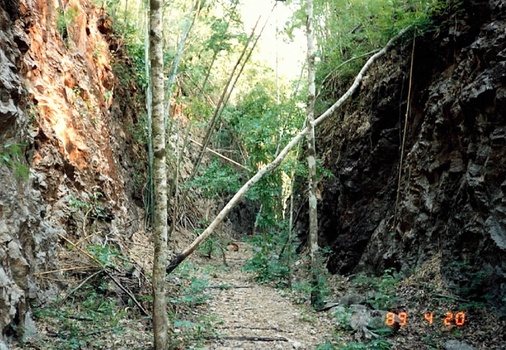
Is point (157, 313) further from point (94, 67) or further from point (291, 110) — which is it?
point (291, 110)

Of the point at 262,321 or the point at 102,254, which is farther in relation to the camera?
the point at 262,321

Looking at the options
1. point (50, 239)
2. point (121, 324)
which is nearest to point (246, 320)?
point (121, 324)

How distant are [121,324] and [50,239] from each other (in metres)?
1.67

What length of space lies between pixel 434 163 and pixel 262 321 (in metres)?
4.41

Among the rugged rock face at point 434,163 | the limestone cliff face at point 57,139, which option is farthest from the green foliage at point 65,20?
the rugged rock face at point 434,163

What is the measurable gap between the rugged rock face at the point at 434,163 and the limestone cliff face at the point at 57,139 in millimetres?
5987

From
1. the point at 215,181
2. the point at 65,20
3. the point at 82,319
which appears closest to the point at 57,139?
the point at 65,20

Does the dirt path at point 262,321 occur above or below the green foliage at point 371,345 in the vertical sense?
below

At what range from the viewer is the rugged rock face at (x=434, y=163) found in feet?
20.5

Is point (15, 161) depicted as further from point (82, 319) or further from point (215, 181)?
point (215, 181)

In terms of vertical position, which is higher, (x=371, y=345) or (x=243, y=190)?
(x=243, y=190)

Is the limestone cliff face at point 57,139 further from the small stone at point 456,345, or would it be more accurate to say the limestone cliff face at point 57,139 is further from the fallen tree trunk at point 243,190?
the small stone at point 456,345

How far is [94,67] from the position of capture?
1096cm

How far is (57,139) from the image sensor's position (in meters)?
7.70
